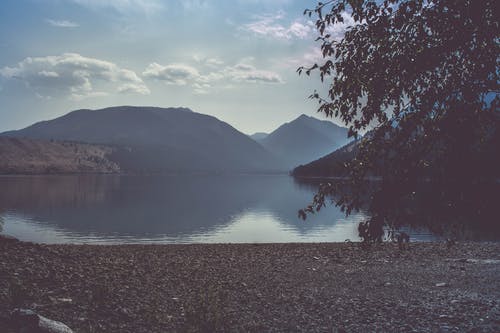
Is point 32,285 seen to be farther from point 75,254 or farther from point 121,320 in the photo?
point 75,254

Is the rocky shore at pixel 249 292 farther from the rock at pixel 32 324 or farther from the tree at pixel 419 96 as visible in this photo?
the tree at pixel 419 96

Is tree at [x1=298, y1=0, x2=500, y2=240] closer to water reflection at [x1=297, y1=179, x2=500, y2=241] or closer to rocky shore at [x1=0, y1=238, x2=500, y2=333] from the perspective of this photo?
water reflection at [x1=297, y1=179, x2=500, y2=241]

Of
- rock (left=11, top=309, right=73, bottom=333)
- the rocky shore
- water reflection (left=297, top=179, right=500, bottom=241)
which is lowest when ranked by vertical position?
the rocky shore

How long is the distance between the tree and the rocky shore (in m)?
4.65

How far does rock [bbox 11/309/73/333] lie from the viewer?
397 inches

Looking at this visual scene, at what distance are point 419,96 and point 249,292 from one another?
1123 cm

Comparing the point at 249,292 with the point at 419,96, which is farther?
the point at 249,292

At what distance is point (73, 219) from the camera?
66.2 metres

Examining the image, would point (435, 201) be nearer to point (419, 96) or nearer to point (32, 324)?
point (419, 96)

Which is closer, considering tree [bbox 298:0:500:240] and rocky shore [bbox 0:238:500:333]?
tree [bbox 298:0:500:240]

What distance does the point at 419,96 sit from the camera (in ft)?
30.1

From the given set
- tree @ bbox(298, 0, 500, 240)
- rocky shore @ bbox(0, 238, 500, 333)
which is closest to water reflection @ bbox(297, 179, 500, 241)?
tree @ bbox(298, 0, 500, 240)

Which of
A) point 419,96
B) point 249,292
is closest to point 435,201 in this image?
point 419,96

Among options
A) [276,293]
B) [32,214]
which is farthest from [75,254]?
[32,214]
